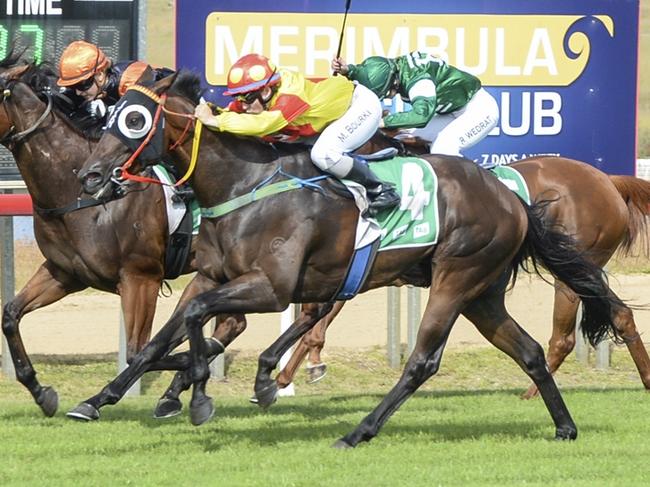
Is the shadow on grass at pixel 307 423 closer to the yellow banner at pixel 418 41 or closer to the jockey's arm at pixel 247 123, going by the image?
the jockey's arm at pixel 247 123

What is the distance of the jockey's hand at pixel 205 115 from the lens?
6.90 meters

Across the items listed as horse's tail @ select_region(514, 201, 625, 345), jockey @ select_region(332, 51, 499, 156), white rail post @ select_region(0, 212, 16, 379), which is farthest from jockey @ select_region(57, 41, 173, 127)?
white rail post @ select_region(0, 212, 16, 379)

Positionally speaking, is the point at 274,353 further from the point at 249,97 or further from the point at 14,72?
the point at 14,72

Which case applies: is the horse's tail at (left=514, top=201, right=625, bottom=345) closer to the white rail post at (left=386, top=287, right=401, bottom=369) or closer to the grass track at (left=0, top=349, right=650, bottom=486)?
the grass track at (left=0, top=349, right=650, bottom=486)

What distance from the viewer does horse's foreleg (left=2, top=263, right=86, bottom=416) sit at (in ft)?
27.0

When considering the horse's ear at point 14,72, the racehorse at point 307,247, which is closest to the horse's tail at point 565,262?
the racehorse at point 307,247

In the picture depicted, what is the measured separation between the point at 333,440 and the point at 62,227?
201 cm

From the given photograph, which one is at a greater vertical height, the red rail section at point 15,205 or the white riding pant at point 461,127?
the white riding pant at point 461,127

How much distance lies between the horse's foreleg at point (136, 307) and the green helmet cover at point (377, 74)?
1.79 metres

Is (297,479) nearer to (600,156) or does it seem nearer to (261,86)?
(261,86)

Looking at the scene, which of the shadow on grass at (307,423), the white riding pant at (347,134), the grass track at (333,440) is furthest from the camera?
the shadow on grass at (307,423)

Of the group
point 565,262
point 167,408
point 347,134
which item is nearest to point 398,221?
point 347,134

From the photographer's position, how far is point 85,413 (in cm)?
741

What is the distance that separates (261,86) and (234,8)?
3.59 metres
